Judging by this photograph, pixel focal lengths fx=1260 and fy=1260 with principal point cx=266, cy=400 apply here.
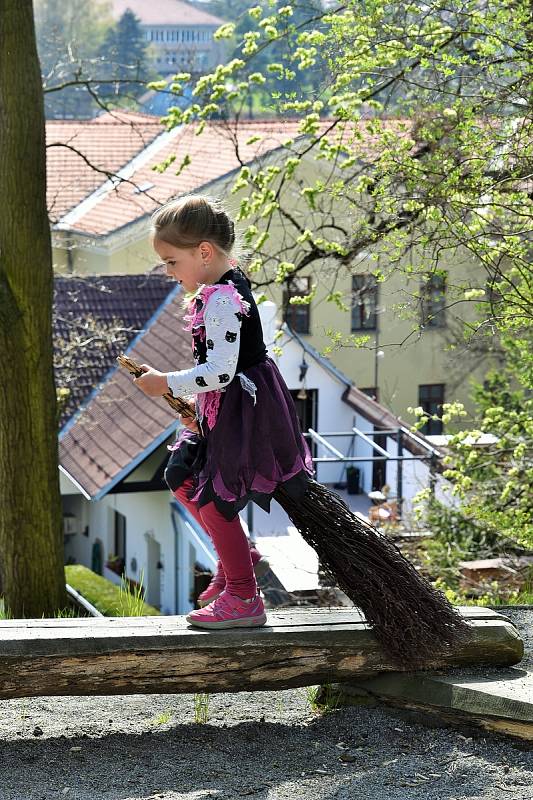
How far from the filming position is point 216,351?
408 cm

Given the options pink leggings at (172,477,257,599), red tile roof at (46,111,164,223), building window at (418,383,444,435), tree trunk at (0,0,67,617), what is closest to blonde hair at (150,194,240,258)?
pink leggings at (172,477,257,599)

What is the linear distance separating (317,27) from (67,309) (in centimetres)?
1307

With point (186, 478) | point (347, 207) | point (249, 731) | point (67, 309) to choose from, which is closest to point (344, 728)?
point (249, 731)

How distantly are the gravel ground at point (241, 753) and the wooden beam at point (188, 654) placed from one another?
196 millimetres

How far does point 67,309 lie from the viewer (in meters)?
20.8

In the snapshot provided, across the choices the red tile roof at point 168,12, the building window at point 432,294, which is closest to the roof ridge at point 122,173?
the building window at point 432,294

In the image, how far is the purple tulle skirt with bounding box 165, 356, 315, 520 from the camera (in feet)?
13.7

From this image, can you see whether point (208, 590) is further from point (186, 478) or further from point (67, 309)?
point (67, 309)

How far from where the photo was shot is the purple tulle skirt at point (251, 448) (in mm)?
4184

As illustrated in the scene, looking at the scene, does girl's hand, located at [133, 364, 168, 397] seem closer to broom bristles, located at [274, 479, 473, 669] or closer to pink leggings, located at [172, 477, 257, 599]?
pink leggings, located at [172, 477, 257, 599]

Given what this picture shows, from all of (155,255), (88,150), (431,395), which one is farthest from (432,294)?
(88,150)

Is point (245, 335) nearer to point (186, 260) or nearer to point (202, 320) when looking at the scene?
point (202, 320)

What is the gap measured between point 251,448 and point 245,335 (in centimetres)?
38

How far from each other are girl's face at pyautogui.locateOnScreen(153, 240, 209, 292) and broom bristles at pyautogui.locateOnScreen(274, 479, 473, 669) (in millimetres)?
776
